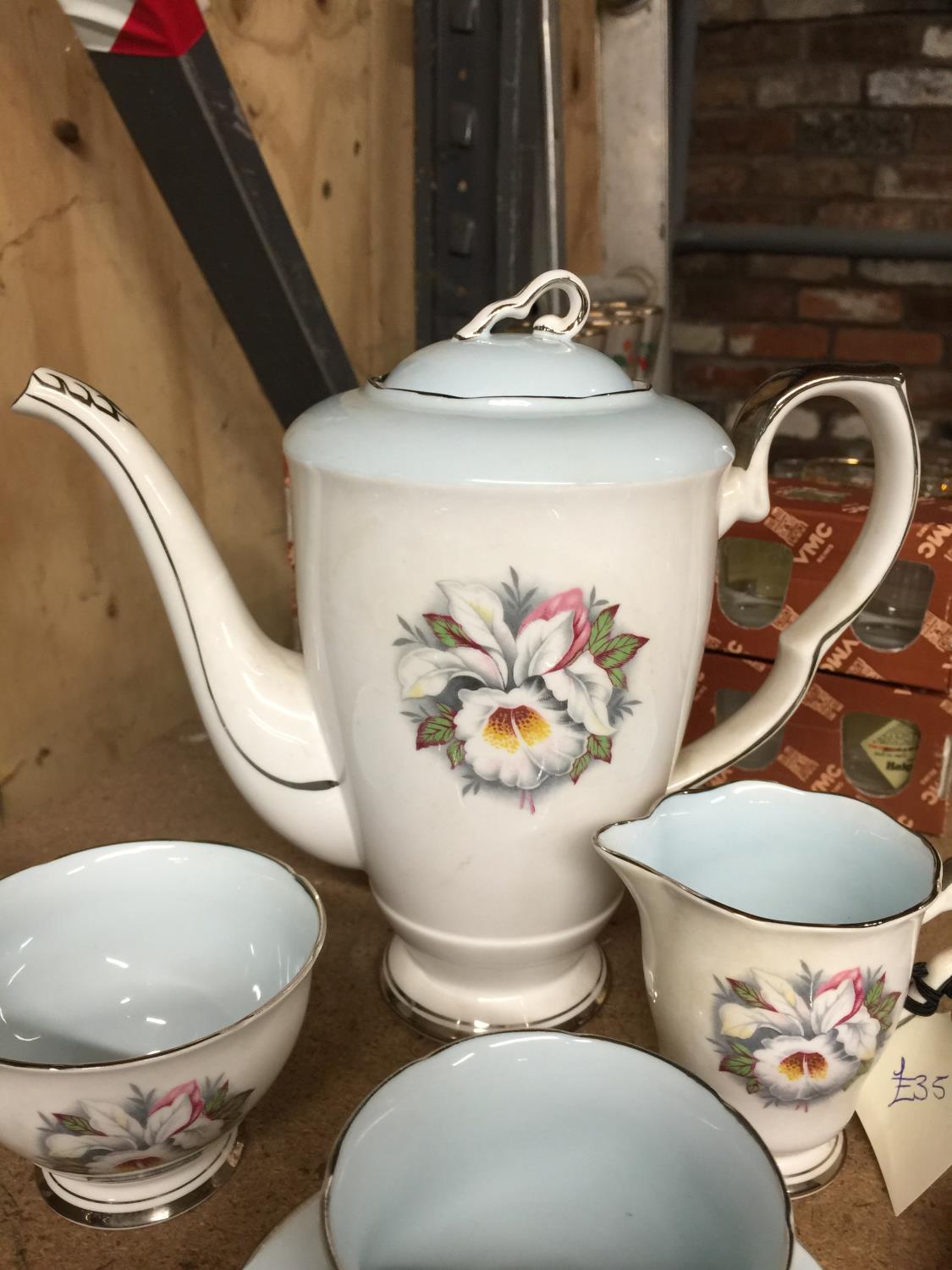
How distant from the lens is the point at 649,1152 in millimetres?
376

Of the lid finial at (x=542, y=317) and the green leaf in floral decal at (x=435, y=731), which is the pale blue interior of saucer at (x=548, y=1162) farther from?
the lid finial at (x=542, y=317)

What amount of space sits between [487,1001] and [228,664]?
8.4 inches

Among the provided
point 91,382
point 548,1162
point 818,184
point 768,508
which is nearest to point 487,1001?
point 548,1162

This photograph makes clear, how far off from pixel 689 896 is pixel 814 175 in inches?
64.0

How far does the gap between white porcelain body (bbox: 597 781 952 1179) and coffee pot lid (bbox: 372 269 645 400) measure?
190 mm

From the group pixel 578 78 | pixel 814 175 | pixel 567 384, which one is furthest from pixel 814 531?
pixel 814 175

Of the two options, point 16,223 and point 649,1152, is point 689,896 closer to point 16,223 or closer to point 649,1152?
point 649,1152

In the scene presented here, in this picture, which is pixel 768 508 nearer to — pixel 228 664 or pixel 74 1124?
pixel 228 664

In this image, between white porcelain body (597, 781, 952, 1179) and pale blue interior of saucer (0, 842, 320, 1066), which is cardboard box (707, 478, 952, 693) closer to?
white porcelain body (597, 781, 952, 1179)

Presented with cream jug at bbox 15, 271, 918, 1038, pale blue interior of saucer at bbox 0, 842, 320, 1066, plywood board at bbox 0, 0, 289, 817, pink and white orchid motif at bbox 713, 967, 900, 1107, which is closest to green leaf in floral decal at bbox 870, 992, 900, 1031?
pink and white orchid motif at bbox 713, 967, 900, 1107

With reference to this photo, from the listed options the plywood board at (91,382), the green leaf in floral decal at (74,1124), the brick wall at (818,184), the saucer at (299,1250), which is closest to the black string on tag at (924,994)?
the saucer at (299,1250)

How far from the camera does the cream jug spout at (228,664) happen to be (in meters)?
0.50

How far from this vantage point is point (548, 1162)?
0.39 m

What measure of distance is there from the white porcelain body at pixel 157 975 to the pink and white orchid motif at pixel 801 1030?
17 cm
